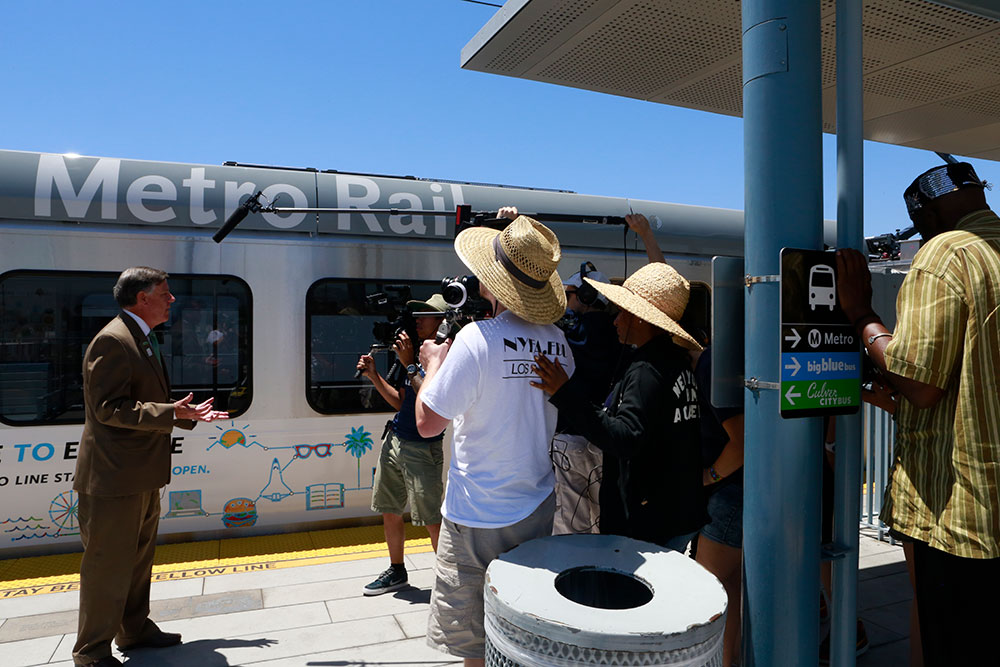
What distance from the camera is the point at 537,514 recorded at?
7.48 feet

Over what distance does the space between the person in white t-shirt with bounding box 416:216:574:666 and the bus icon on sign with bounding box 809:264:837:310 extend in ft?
2.74

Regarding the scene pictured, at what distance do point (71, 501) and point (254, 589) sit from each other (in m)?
1.54

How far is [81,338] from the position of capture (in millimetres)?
4727

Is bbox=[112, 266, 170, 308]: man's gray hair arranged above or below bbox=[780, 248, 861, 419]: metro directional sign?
above

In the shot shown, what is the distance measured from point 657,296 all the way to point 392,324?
1.96 m

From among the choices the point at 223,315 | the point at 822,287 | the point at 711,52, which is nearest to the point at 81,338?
the point at 223,315

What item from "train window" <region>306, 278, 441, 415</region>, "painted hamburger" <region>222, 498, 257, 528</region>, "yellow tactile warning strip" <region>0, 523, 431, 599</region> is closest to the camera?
"yellow tactile warning strip" <region>0, 523, 431, 599</region>

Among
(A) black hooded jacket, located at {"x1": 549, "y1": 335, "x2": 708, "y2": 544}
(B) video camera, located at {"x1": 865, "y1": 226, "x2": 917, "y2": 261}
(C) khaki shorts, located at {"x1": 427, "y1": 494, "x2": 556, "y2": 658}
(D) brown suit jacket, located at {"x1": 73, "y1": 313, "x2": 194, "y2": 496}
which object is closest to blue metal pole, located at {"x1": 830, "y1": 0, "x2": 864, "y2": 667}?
(A) black hooded jacket, located at {"x1": 549, "y1": 335, "x2": 708, "y2": 544}

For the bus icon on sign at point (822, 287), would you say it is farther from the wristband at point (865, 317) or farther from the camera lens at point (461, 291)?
the camera lens at point (461, 291)

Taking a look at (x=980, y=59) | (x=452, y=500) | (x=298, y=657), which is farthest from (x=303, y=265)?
(x=980, y=59)

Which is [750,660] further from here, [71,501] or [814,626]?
[71,501]

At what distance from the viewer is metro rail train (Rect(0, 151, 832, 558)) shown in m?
4.55

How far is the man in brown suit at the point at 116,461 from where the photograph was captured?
311 centimetres

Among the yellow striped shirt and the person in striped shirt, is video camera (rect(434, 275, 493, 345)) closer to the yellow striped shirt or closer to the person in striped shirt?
the person in striped shirt
